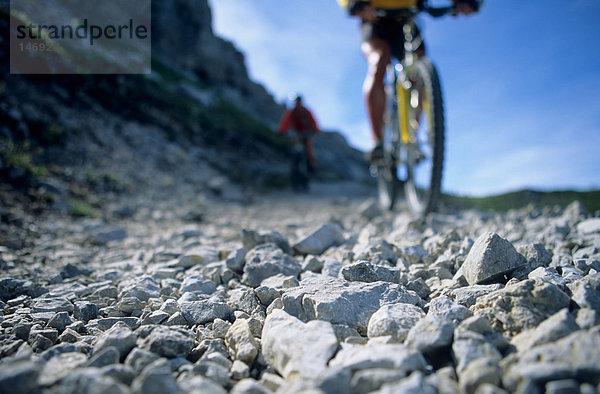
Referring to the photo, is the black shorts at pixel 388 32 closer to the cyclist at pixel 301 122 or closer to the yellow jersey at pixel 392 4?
the yellow jersey at pixel 392 4

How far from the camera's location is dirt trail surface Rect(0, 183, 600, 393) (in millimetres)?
893

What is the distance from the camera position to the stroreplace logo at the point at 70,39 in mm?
9281

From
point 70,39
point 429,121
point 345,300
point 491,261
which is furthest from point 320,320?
point 70,39

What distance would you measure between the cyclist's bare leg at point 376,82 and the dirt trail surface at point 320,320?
6.87 ft

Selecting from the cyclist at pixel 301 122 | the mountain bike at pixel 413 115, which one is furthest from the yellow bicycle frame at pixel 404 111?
the cyclist at pixel 301 122

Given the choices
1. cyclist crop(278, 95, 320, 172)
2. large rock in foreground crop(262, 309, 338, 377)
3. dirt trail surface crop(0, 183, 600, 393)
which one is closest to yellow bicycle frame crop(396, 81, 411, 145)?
dirt trail surface crop(0, 183, 600, 393)

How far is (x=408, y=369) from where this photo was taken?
0.95 m

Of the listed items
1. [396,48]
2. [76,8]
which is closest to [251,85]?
[76,8]

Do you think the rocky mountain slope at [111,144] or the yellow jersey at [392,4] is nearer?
the yellow jersey at [392,4]

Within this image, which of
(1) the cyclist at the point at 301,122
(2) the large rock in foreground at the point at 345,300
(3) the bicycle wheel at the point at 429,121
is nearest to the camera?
(2) the large rock in foreground at the point at 345,300

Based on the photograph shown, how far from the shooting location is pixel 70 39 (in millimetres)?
15836

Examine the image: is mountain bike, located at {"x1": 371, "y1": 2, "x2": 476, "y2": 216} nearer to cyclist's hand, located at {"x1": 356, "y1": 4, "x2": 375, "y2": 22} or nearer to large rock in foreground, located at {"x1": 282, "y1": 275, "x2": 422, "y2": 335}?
cyclist's hand, located at {"x1": 356, "y1": 4, "x2": 375, "y2": 22}

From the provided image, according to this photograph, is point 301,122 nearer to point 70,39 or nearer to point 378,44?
point 378,44

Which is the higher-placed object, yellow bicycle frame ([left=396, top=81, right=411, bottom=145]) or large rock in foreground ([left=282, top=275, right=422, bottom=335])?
yellow bicycle frame ([left=396, top=81, right=411, bottom=145])
